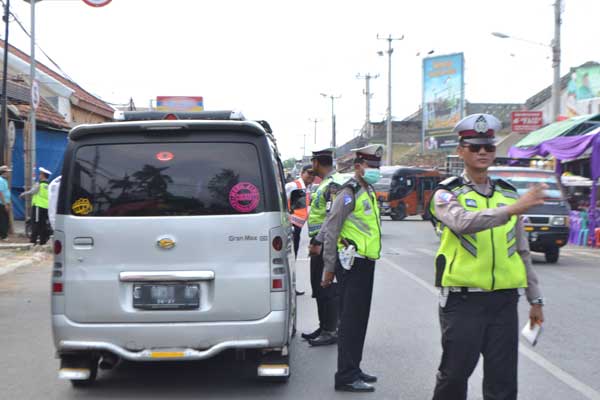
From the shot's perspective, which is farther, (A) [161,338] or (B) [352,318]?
(B) [352,318]

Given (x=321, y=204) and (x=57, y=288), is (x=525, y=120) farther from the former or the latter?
(x=57, y=288)

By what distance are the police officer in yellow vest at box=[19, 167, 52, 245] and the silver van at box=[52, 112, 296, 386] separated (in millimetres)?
12116

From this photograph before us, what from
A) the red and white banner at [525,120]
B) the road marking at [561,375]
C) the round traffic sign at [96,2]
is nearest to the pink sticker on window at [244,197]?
Result: the road marking at [561,375]

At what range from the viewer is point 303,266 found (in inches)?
614

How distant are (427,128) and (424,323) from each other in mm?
53376

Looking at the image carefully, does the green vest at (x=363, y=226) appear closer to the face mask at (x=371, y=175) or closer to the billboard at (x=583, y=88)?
the face mask at (x=371, y=175)

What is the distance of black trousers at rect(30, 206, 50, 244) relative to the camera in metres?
17.5

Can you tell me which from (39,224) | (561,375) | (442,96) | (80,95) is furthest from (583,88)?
(561,375)

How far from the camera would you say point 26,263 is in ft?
50.3

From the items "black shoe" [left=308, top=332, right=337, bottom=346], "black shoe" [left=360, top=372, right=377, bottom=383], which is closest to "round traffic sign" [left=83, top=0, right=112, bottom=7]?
"black shoe" [left=308, top=332, right=337, bottom=346]

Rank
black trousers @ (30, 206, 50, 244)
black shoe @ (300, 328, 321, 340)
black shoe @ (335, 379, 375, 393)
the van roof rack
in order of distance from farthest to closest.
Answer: black trousers @ (30, 206, 50, 244) < black shoe @ (300, 328, 321, 340) < the van roof rack < black shoe @ (335, 379, 375, 393)

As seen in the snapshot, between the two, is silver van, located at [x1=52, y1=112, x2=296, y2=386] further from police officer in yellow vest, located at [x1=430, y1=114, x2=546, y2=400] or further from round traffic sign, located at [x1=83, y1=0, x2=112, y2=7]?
round traffic sign, located at [x1=83, y1=0, x2=112, y2=7]

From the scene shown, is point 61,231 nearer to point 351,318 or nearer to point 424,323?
point 351,318

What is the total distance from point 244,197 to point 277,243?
0.42 m
